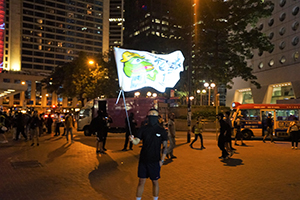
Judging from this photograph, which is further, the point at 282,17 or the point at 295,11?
the point at 282,17

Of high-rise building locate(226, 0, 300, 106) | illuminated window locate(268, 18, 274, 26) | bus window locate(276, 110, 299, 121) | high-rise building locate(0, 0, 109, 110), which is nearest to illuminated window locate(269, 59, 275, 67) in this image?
high-rise building locate(226, 0, 300, 106)

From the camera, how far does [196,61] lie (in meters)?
30.2

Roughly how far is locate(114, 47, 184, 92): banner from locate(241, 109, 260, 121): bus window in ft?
39.3

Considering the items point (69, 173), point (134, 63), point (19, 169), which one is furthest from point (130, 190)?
point (19, 169)

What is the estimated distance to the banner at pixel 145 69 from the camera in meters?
6.61

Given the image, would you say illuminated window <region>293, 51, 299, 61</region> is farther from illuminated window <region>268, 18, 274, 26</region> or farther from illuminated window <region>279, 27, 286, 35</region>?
illuminated window <region>268, 18, 274, 26</region>

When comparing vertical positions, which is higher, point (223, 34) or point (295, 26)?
point (295, 26)

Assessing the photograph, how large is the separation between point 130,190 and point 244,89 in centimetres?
4640

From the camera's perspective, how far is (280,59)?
4009cm

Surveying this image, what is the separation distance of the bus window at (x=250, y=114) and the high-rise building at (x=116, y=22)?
118680 millimetres

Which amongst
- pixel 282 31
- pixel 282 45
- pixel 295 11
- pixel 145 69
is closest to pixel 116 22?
pixel 282 31

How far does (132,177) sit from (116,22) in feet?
439

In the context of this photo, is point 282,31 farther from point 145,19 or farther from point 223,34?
point 145,19

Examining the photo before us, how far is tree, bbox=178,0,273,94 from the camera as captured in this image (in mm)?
27828
